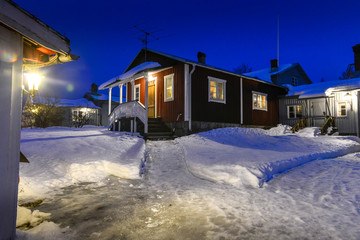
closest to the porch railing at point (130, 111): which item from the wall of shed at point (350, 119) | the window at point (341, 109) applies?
the wall of shed at point (350, 119)

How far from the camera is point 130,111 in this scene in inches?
489

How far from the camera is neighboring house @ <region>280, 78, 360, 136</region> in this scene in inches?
634

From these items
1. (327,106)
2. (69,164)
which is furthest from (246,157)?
(327,106)

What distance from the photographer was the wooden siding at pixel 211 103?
13039mm

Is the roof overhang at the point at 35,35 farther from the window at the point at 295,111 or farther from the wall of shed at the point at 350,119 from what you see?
the window at the point at 295,111

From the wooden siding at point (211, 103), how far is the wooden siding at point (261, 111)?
105 cm

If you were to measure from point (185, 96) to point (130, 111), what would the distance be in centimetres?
322

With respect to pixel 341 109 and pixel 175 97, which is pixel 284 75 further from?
pixel 175 97

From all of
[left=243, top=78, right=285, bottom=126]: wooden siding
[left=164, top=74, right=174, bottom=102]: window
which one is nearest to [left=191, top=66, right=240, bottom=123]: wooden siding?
[left=243, top=78, right=285, bottom=126]: wooden siding

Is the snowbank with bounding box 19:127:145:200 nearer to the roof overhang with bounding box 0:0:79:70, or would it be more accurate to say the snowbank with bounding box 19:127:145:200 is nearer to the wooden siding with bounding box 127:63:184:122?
the roof overhang with bounding box 0:0:79:70

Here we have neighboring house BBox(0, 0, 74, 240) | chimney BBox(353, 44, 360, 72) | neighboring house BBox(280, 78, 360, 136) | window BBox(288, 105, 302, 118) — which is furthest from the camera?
chimney BBox(353, 44, 360, 72)

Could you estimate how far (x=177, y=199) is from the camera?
3998 millimetres

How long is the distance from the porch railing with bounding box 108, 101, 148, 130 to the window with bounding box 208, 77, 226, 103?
452 centimetres

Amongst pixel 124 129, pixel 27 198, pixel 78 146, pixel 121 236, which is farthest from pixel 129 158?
pixel 124 129
